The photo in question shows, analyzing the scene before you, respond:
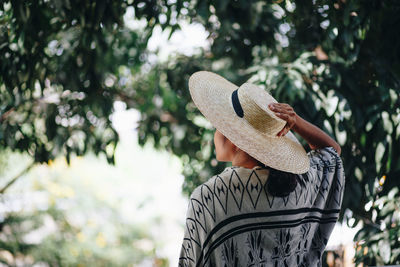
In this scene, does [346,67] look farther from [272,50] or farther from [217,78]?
[217,78]

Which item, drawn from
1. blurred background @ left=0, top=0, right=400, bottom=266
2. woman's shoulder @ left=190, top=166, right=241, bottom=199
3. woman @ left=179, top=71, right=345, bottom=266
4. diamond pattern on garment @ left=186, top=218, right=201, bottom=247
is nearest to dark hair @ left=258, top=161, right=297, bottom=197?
woman @ left=179, top=71, right=345, bottom=266

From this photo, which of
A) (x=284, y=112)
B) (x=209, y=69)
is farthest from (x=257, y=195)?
(x=209, y=69)

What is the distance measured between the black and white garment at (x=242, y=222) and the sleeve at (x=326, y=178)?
0.18ft

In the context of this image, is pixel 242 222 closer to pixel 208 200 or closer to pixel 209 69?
pixel 208 200

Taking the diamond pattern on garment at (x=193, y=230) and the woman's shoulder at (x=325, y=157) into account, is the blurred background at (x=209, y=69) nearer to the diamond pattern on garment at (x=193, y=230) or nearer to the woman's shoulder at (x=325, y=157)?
the woman's shoulder at (x=325, y=157)

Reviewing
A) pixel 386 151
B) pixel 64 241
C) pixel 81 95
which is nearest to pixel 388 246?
pixel 386 151

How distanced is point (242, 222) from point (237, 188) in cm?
9

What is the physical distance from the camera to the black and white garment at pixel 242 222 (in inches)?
51.0

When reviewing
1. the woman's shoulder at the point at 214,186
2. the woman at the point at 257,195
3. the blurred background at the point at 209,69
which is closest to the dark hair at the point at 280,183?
the woman at the point at 257,195

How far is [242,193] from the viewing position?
4.24 ft

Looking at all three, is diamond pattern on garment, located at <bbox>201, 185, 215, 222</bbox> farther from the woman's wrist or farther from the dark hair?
the woman's wrist

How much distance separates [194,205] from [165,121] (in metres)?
3.06

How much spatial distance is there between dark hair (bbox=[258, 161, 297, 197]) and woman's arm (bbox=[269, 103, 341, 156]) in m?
0.13

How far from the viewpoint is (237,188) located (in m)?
1.29
